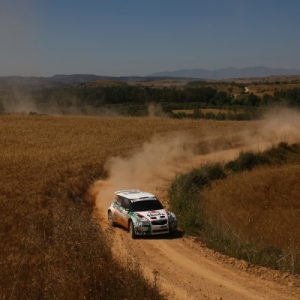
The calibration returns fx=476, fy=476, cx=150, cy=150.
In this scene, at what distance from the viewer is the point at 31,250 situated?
50.9 feet

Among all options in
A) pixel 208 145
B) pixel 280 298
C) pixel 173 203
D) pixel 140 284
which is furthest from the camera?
pixel 208 145

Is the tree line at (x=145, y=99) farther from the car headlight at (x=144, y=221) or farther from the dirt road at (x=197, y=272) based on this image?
the dirt road at (x=197, y=272)

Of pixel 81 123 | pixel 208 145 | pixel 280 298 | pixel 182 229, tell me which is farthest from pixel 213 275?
pixel 81 123

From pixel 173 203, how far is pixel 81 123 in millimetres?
36124

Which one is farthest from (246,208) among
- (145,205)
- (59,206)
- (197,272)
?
(197,272)

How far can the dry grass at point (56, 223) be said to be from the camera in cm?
1212

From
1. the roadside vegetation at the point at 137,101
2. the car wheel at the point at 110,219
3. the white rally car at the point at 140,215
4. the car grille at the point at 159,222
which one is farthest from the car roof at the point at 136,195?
the roadside vegetation at the point at 137,101

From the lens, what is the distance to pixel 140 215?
19.1 metres

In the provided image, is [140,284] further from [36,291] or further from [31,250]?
[31,250]

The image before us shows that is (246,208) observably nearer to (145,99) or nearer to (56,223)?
(56,223)

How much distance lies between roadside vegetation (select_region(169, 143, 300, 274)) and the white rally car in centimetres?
113

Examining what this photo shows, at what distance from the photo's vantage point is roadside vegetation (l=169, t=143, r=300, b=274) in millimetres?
16625

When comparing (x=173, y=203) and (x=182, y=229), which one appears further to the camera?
(x=173, y=203)

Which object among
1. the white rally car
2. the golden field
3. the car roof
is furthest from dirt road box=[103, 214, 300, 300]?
the car roof
